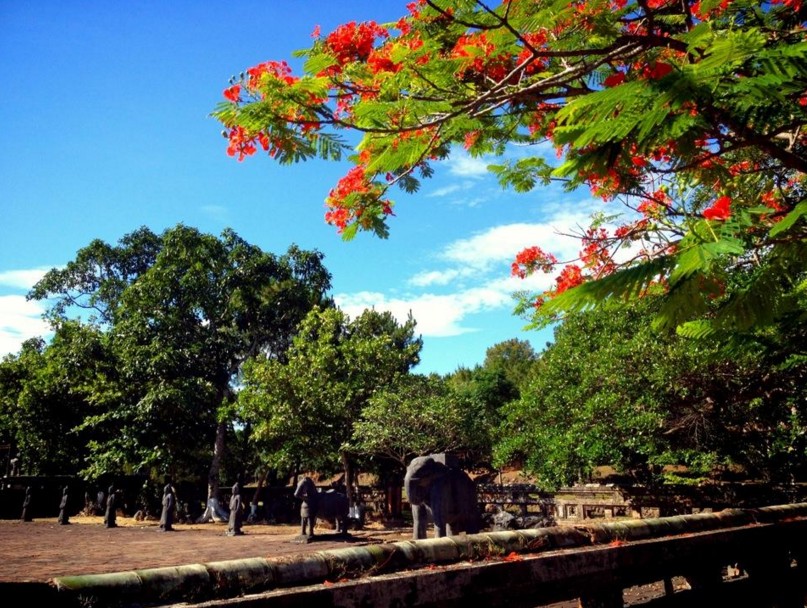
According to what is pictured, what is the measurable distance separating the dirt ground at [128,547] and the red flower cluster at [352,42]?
18.8ft

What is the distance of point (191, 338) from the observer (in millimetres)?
27219

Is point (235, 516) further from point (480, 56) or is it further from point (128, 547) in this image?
point (480, 56)

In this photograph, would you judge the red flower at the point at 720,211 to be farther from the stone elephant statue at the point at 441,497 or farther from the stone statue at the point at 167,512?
the stone statue at the point at 167,512

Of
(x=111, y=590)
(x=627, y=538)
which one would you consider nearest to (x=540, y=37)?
(x=627, y=538)

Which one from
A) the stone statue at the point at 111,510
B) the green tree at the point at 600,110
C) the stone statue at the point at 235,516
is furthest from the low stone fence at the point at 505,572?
the stone statue at the point at 111,510

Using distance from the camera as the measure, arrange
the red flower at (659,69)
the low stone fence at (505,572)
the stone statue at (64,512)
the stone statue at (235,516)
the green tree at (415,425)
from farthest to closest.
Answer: the stone statue at (64,512)
the green tree at (415,425)
the stone statue at (235,516)
the red flower at (659,69)
the low stone fence at (505,572)

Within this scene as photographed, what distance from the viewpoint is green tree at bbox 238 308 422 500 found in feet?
75.6

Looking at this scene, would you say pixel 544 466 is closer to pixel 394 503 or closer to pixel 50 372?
pixel 394 503

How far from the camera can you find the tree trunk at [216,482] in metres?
26.3

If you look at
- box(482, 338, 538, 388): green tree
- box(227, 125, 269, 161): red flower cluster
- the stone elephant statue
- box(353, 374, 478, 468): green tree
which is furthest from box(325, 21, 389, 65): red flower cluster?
box(482, 338, 538, 388): green tree

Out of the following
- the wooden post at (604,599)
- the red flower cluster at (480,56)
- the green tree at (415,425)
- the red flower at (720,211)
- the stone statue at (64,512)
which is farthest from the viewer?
the stone statue at (64,512)

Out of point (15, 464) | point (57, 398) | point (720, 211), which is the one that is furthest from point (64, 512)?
point (720, 211)

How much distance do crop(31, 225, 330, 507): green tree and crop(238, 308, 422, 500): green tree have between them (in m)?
2.88

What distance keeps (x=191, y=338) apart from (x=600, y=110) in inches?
1071
